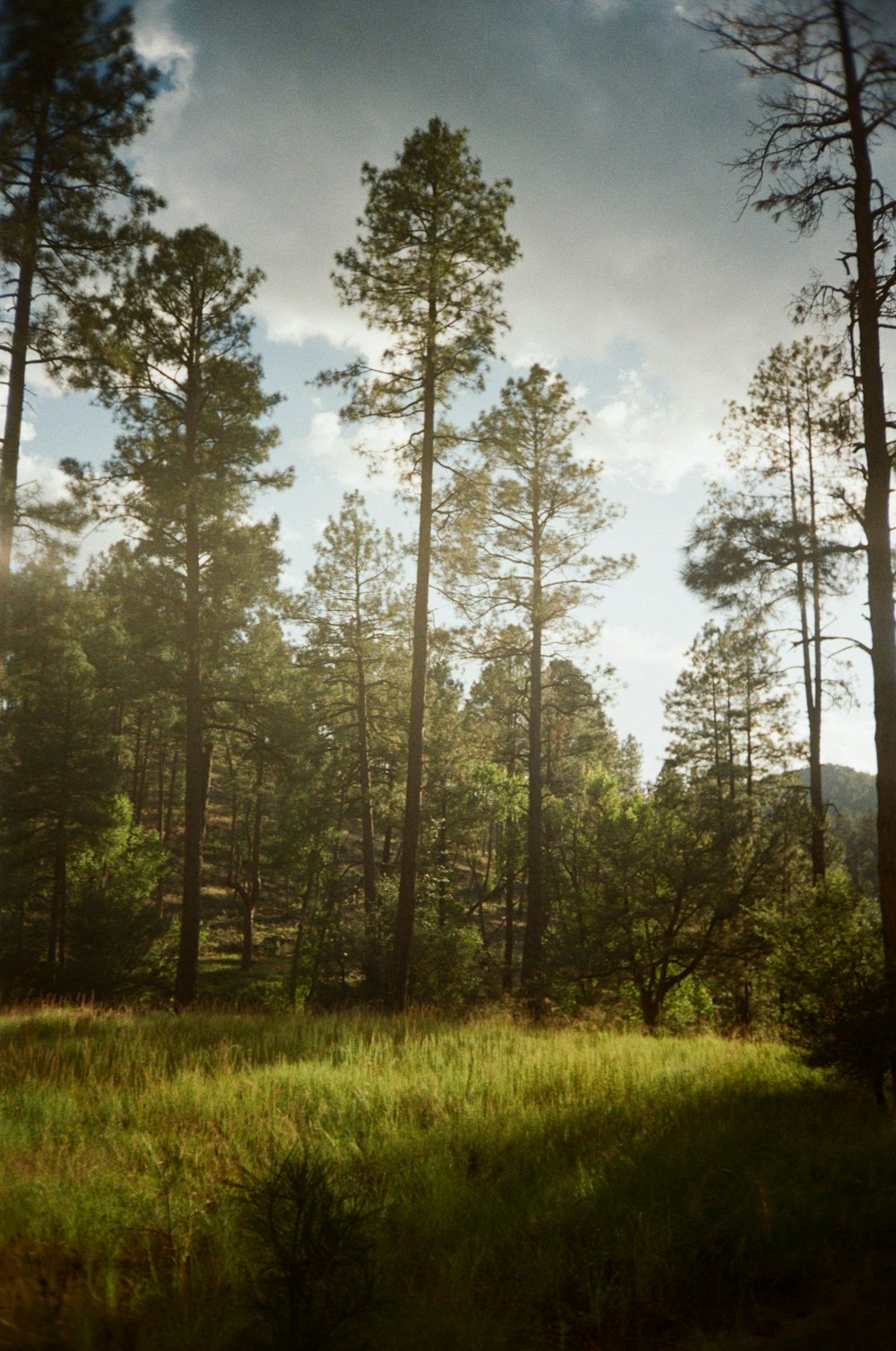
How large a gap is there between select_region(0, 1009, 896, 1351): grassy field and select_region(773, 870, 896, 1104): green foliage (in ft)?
1.48

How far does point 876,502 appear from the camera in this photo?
28.1ft

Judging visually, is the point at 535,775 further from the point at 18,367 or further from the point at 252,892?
the point at 252,892

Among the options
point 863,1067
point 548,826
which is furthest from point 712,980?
point 548,826

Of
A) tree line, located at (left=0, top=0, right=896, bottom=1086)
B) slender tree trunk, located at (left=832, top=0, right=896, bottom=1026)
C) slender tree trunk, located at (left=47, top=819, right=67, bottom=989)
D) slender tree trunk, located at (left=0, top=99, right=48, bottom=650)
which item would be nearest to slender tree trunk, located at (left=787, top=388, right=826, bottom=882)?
tree line, located at (left=0, top=0, right=896, bottom=1086)

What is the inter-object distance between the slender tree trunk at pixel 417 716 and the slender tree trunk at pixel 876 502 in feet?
24.4

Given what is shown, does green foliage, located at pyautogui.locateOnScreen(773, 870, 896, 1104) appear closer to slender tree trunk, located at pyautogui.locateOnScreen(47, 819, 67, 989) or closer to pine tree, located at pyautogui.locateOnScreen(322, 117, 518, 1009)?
pine tree, located at pyautogui.locateOnScreen(322, 117, 518, 1009)

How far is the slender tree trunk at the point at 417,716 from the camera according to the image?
44.0 feet

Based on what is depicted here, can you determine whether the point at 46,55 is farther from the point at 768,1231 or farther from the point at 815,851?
the point at 815,851

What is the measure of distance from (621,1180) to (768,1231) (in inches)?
34.0

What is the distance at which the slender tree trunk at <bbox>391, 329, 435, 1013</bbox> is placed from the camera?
13406 millimetres

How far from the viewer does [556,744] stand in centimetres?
3872

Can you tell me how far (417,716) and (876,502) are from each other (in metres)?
8.24

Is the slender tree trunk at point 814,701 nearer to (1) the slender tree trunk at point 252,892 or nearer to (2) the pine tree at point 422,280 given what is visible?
(2) the pine tree at point 422,280

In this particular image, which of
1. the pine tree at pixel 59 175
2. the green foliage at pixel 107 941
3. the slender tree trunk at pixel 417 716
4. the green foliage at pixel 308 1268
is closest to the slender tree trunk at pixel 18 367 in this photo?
the pine tree at pixel 59 175
